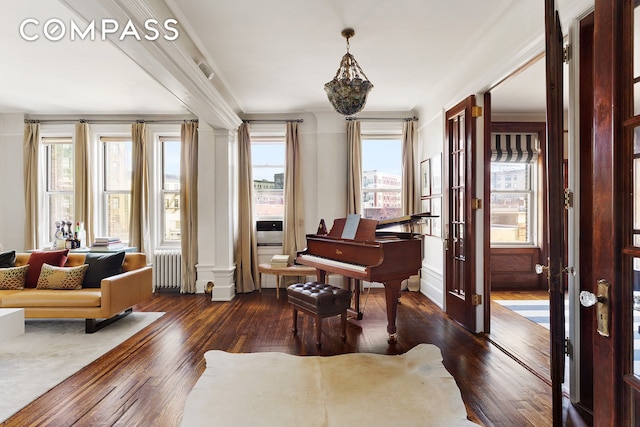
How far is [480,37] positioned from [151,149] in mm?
5028

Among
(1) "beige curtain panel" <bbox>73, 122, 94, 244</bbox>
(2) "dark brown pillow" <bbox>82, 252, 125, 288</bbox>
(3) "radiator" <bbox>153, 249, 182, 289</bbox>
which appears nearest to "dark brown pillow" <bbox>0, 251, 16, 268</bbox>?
(2) "dark brown pillow" <bbox>82, 252, 125, 288</bbox>

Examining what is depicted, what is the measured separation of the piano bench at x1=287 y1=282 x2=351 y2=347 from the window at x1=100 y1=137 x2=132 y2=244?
3.85m

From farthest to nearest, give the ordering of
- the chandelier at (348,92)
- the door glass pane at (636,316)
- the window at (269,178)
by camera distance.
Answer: the window at (269,178) → the chandelier at (348,92) → the door glass pane at (636,316)

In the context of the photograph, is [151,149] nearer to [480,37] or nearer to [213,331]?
[213,331]

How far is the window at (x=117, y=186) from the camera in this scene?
5672 millimetres

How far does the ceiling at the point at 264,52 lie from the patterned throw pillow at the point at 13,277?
2370 mm

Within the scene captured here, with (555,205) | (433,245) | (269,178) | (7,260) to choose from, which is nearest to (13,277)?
(7,260)

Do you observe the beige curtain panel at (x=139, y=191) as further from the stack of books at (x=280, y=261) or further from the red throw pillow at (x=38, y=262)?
the stack of books at (x=280, y=261)

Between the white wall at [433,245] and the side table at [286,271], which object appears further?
the side table at [286,271]

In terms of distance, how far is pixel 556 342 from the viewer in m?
1.36

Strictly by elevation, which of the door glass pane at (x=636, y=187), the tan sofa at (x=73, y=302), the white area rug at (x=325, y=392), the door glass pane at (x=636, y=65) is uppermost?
the door glass pane at (x=636, y=65)

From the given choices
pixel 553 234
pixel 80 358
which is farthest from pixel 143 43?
pixel 553 234

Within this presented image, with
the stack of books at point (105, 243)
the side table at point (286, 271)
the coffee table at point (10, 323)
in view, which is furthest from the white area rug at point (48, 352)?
the side table at point (286, 271)

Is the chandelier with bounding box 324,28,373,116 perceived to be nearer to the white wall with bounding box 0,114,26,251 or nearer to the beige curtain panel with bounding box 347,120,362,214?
the beige curtain panel with bounding box 347,120,362,214
